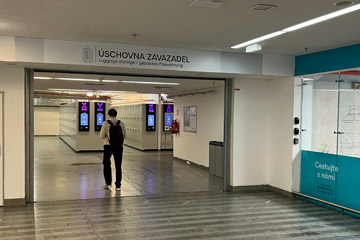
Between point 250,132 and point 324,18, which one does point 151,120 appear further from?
point 324,18

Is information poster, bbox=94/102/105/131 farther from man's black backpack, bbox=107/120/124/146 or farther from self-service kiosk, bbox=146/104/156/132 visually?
man's black backpack, bbox=107/120/124/146

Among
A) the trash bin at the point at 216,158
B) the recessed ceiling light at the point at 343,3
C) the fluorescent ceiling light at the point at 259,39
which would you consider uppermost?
the recessed ceiling light at the point at 343,3

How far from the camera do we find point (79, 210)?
5.81 metres

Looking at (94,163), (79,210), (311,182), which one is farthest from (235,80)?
(94,163)

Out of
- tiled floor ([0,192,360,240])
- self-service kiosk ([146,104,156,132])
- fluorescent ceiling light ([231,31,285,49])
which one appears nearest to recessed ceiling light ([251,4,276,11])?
fluorescent ceiling light ([231,31,285,49])

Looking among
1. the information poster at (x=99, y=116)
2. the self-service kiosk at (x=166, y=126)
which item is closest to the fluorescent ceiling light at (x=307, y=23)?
the self-service kiosk at (x=166, y=126)

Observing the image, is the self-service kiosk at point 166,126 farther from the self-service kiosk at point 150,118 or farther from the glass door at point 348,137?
the glass door at point 348,137

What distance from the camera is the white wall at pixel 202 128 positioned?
9568 mm

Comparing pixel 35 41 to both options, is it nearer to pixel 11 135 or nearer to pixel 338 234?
pixel 11 135

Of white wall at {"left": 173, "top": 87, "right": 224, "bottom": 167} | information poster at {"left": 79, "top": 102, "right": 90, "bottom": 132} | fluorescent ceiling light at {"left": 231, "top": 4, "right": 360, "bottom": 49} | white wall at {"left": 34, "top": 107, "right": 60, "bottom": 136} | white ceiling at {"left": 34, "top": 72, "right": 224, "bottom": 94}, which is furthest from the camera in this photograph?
white wall at {"left": 34, "top": 107, "right": 60, "bottom": 136}

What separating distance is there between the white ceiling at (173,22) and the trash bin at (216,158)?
11.5ft

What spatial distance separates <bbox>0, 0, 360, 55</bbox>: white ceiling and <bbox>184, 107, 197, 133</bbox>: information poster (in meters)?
5.06

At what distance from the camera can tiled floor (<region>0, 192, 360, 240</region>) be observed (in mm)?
4727

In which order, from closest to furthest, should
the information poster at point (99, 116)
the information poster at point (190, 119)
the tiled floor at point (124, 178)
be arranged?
the tiled floor at point (124, 178) < the information poster at point (190, 119) < the information poster at point (99, 116)
